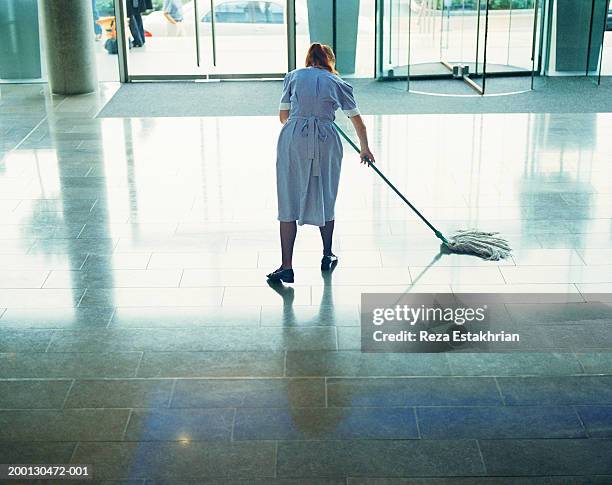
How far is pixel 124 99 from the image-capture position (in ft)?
37.4

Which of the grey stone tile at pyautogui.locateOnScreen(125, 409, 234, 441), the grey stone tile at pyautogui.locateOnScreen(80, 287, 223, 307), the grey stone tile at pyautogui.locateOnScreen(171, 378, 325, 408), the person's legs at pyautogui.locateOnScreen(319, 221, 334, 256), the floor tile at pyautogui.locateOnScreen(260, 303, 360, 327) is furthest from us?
the person's legs at pyautogui.locateOnScreen(319, 221, 334, 256)

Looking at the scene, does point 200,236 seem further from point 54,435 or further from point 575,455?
point 575,455

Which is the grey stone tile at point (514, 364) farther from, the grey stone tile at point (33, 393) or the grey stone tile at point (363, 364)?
the grey stone tile at point (33, 393)

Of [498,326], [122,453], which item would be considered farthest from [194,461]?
[498,326]

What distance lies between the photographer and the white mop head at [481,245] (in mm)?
6223

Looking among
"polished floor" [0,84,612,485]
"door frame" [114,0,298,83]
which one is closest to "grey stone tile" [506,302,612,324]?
"polished floor" [0,84,612,485]

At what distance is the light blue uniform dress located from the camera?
5.59m

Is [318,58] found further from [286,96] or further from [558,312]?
[558,312]

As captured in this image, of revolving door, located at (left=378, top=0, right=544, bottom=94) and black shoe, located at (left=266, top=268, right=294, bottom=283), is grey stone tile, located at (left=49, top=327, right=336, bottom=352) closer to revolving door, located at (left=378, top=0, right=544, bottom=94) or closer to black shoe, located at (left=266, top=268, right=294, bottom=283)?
black shoe, located at (left=266, top=268, right=294, bottom=283)

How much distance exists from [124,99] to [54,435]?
775 cm

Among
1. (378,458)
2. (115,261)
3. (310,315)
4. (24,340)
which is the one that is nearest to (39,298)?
(24,340)

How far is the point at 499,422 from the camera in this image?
4.25m

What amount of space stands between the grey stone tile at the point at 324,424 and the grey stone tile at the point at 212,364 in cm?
39

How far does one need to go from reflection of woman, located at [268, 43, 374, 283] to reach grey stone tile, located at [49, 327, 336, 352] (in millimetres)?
763
